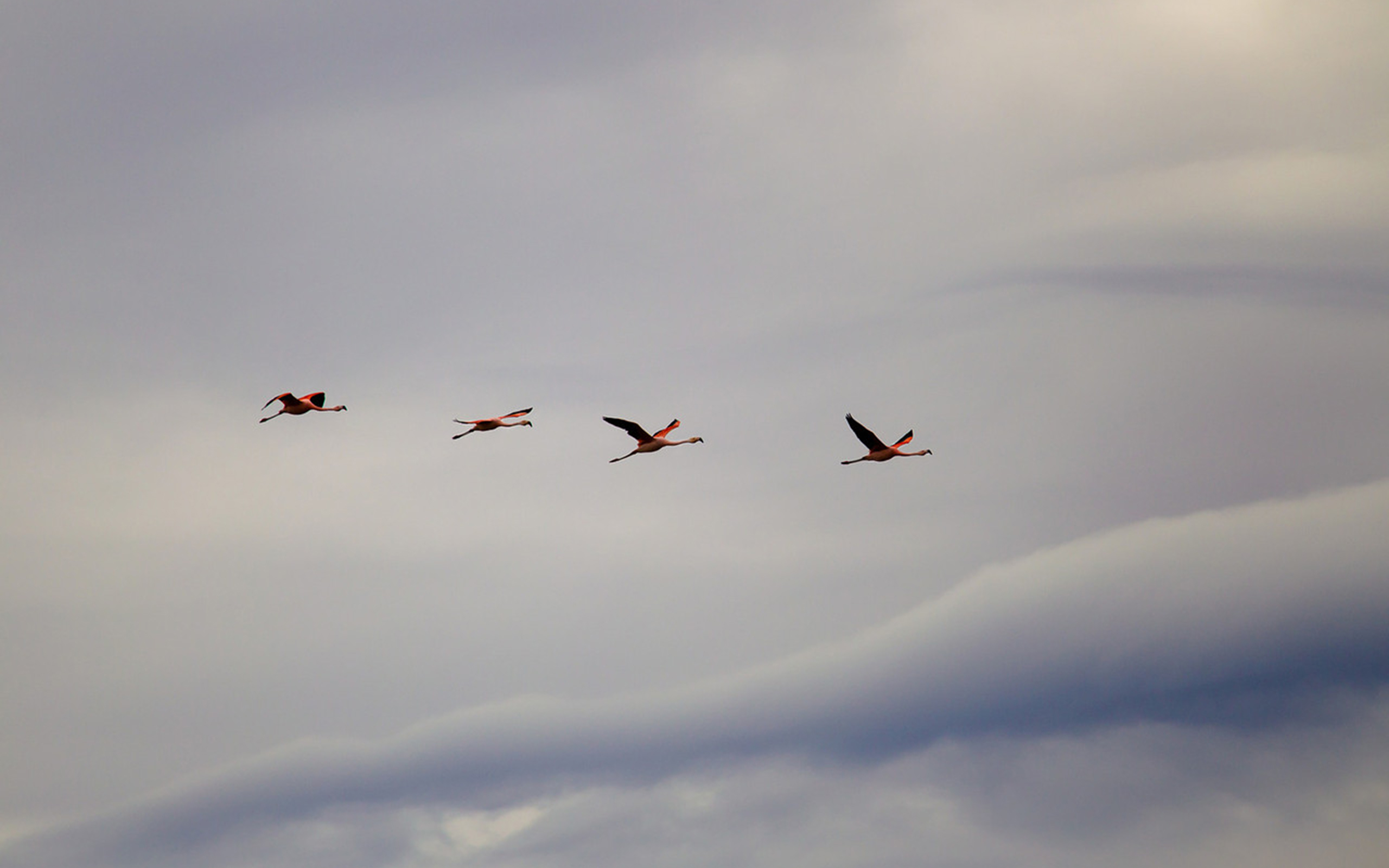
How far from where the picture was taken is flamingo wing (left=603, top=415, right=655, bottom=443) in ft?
316

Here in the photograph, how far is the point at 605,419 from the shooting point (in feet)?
307

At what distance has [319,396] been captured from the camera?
9681 cm

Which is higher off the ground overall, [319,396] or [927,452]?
[319,396]

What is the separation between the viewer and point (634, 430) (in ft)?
330

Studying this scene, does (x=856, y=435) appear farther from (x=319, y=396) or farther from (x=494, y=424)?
(x=319, y=396)

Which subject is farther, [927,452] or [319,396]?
[927,452]

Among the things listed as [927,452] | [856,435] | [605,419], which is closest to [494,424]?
[605,419]

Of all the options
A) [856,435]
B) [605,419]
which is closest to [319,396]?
[605,419]

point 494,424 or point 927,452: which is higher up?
point 494,424

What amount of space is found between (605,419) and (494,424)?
9553 mm

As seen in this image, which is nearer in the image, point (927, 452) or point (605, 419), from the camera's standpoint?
point (605, 419)

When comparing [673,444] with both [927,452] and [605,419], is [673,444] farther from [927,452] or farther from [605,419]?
[927,452]

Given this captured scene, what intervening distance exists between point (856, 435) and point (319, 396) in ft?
140

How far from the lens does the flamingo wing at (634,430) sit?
316ft
